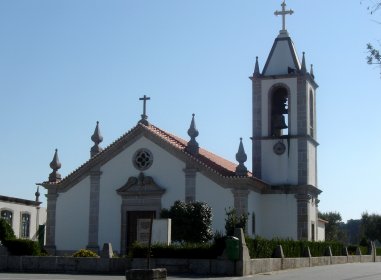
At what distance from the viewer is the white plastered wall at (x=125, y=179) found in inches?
1382

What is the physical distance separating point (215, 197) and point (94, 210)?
22.6ft

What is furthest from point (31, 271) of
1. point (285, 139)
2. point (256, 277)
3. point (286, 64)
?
point (286, 64)

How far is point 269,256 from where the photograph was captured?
27.5m

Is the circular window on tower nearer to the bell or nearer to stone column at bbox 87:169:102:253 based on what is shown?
stone column at bbox 87:169:102:253

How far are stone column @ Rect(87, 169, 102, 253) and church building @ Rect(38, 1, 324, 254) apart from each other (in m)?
0.05

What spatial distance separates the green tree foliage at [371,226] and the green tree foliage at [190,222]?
52.7 m

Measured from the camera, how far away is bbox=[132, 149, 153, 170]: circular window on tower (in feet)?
117

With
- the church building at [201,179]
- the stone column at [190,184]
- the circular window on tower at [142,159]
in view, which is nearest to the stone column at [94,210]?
the church building at [201,179]

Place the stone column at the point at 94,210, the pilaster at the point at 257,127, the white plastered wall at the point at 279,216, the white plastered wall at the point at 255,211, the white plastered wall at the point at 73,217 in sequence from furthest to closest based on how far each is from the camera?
1. the pilaster at the point at 257,127
2. the white plastered wall at the point at 73,217
3. the white plastered wall at the point at 279,216
4. the stone column at the point at 94,210
5. the white plastered wall at the point at 255,211

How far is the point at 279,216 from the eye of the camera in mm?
36500

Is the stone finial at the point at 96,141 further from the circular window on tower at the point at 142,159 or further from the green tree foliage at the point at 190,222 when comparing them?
the green tree foliage at the point at 190,222

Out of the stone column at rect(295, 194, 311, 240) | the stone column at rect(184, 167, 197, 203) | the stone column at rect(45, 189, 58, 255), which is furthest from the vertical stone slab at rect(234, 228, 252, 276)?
the stone column at rect(45, 189, 58, 255)

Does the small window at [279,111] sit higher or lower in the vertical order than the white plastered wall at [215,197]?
higher

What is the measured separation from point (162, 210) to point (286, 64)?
1225cm
